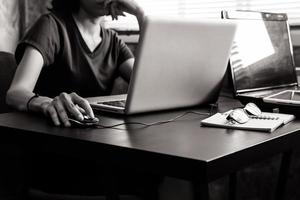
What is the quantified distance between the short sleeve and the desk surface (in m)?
0.40

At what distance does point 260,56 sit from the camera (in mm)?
1410

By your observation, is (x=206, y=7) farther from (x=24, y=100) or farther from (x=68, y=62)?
(x=24, y=100)

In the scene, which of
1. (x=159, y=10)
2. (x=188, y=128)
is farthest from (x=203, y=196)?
(x=159, y=10)

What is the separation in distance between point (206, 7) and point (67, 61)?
803mm

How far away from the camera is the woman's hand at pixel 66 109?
0.98m

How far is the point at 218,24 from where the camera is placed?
1.14 meters

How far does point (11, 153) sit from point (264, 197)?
37.9 inches

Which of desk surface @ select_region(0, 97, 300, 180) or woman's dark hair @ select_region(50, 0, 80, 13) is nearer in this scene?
desk surface @ select_region(0, 97, 300, 180)

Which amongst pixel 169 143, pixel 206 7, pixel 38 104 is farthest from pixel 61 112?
pixel 206 7

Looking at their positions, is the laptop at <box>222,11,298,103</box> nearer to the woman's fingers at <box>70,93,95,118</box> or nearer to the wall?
the woman's fingers at <box>70,93,95,118</box>

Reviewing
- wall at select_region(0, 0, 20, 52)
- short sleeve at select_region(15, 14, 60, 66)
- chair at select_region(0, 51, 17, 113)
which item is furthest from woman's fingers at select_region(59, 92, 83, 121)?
wall at select_region(0, 0, 20, 52)

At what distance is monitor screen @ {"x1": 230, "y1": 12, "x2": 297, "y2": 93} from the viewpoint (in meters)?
1.33

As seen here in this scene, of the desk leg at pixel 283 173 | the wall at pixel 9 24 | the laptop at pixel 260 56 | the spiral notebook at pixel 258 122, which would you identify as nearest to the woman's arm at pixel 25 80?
the spiral notebook at pixel 258 122

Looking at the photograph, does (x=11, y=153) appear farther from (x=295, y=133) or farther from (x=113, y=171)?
(x=295, y=133)
